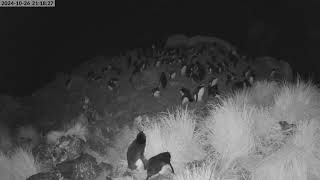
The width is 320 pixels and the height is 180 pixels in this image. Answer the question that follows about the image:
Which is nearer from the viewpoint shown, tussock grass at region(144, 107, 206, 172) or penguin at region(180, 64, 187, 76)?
tussock grass at region(144, 107, 206, 172)

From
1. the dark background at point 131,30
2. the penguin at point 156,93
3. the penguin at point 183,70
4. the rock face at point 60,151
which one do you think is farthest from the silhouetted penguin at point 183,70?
the rock face at point 60,151

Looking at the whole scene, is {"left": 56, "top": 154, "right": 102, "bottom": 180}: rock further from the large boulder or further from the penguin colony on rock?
the large boulder

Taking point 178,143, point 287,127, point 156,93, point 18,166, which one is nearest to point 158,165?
point 178,143

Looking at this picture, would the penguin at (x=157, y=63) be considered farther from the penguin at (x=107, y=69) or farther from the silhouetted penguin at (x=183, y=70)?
the penguin at (x=107, y=69)

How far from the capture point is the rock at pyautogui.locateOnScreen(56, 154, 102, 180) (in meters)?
4.17

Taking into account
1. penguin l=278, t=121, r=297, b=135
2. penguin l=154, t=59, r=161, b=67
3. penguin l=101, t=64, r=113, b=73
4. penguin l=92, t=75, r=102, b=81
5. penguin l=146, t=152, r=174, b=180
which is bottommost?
penguin l=146, t=152, r=174, b=180

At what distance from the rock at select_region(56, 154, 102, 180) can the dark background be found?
8818 mm

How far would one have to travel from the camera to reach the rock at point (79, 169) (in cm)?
417

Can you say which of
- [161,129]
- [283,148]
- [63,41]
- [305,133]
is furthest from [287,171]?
[63,41]

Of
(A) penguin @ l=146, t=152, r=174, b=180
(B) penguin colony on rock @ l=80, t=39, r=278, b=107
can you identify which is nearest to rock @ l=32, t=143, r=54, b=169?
(A) penguin @ l=146, t=152, r=174, b=180

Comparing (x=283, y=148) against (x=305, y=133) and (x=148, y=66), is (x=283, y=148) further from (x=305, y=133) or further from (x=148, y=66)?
(x=148, y=66)

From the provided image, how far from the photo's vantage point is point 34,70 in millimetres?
14289

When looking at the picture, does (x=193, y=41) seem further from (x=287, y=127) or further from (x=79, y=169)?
(x=79, y=169)

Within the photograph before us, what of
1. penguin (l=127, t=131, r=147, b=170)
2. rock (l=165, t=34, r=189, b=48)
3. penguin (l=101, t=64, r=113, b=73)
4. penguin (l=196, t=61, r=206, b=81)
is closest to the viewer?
penguin (l=127, t=131, r=147, b=170)
